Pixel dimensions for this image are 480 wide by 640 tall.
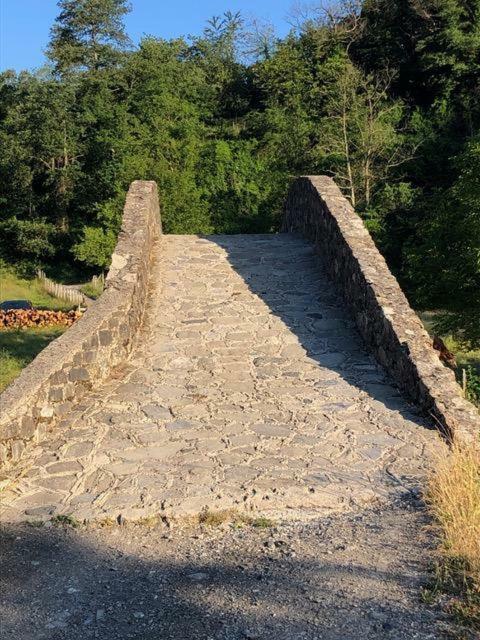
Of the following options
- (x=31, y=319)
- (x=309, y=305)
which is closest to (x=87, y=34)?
(x=31, y=319)

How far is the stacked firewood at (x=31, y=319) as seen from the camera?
19.2 m

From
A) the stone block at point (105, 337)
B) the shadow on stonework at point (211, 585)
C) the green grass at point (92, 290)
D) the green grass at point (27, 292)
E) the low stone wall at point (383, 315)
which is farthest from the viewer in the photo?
the green grass at point (92, 290)

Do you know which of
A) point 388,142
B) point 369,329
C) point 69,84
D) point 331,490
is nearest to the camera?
point 331,490

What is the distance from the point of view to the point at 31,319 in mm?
19625

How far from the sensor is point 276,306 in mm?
8023

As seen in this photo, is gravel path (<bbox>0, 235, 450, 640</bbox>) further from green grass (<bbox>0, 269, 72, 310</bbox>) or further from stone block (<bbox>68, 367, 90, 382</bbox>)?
green grass (<bbox>0, 269, 72, 310</bbox>)

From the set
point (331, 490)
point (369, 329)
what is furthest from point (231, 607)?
point (369, 329)

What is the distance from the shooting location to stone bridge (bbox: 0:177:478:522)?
445 centimetres

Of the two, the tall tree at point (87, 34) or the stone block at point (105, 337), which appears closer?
the stone block at point (105, 337)

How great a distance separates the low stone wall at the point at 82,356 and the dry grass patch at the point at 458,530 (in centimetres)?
275

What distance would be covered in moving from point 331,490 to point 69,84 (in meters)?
39.8

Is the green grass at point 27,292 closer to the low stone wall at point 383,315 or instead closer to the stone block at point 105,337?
the low stone wall at point 383,315

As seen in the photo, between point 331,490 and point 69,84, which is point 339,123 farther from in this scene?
point 331,490

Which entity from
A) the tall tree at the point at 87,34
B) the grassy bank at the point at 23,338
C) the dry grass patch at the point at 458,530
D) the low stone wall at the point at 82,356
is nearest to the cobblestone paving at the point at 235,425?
the low stone wall at the point at 82,356
